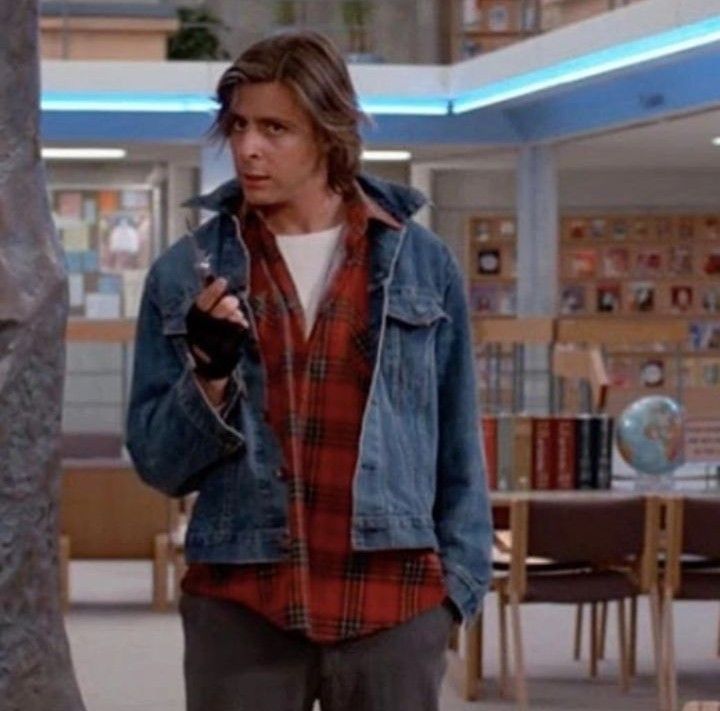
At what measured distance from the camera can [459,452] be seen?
3.10 m

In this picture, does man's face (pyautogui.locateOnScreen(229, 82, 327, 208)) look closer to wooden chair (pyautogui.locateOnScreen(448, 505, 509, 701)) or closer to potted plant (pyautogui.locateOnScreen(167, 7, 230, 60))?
wooden chair (pyautogui.locateOnScreen(448, 505, 509, 701))

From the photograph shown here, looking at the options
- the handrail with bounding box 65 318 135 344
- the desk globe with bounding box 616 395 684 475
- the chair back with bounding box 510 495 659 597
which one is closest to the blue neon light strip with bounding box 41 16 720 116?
the handrail with bounding box 65 318 135 344

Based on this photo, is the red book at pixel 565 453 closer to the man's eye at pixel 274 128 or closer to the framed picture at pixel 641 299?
the man's eye at pixel 274 128

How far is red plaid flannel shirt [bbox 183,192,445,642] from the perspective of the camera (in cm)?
293


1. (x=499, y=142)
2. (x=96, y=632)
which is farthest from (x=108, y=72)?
(x=96, y=632)

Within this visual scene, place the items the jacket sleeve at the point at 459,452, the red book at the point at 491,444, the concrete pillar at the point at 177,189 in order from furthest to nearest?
the concrete pillar at the point at 177,189 < the red book at the point at 491,444 < the jacket sleeve at the point at 459,452

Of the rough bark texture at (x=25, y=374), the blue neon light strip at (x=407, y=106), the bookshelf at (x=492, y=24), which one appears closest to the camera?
the rough bark texture at (x=25, y=374)

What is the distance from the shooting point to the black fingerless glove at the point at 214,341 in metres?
2.82

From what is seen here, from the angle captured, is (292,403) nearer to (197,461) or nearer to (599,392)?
(197,461)

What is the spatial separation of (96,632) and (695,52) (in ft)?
16.2

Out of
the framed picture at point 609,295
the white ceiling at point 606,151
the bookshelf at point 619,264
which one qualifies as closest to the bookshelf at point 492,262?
the bookshelf at point 619,264

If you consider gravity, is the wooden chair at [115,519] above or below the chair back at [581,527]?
below

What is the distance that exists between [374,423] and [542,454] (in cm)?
683

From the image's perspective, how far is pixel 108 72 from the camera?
16828 mm
